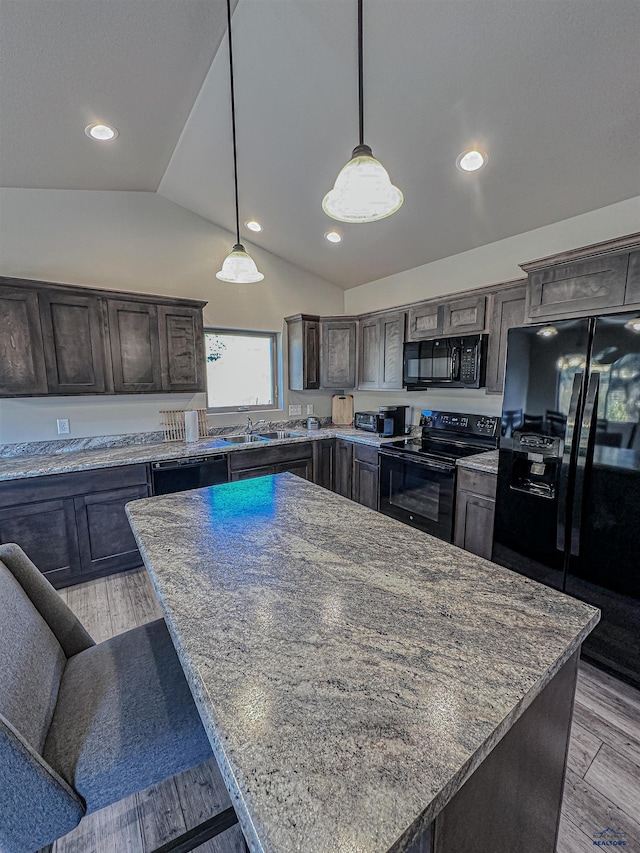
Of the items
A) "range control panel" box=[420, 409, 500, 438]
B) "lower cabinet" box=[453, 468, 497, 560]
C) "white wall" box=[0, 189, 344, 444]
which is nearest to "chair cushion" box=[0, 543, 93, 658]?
"white wall" box=[0, 189, 344, 444]

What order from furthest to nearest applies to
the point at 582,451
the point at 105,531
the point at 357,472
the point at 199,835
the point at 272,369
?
the point at 272,369 < the point at 357,472 < the point at 105,531 < the point at 582,451 < the point at 199,835

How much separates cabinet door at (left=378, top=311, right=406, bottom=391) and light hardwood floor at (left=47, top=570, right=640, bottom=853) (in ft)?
8.74

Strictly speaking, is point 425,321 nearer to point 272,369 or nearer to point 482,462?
point 482,462

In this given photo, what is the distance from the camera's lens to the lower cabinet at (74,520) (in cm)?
249

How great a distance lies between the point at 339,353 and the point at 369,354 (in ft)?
1.14

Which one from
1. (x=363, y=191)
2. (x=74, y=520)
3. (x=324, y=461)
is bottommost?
(x=74, y=520)

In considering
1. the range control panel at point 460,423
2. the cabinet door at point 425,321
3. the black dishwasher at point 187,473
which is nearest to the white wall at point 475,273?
the range control panel at point 460,423

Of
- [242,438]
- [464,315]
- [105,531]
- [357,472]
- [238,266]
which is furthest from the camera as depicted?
[242,438]

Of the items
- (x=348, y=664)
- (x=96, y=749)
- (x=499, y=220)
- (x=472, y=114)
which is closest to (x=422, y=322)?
(x=499, y=220)

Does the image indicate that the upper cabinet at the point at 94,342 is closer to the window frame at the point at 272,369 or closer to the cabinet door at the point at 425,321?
the window frame at the point at 272,369

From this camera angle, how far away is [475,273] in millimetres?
3258

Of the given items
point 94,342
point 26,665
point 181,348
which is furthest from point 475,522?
point 94,342

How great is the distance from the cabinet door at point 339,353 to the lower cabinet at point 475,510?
1847mm

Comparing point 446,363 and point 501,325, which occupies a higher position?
point 501,325
